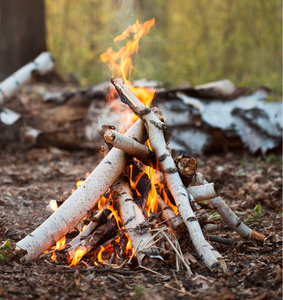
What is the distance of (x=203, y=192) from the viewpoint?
7.58ft

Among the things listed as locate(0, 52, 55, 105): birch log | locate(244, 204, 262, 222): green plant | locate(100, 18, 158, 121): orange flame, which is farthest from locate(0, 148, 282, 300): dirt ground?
locate(0, 52, 55, 105): birch log

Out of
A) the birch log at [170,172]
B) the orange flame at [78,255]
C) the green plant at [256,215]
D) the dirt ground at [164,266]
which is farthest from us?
the green plant at [256,215]

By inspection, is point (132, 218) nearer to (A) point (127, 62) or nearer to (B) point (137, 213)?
(B) point (137, 213)

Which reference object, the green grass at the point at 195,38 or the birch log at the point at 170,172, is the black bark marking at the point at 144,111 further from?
the green grass at the point at 195,38

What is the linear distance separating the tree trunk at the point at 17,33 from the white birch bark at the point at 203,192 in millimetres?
6609

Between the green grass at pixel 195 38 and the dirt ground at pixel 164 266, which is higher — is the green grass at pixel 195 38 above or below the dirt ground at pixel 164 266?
above

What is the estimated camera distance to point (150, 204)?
2.48 metres

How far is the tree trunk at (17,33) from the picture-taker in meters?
7.40

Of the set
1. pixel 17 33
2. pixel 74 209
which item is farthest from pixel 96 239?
pixel 17 33

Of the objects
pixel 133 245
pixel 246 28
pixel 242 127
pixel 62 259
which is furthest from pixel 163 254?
pixel 246 28

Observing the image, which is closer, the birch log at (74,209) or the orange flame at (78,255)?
the birch log at (74,209)

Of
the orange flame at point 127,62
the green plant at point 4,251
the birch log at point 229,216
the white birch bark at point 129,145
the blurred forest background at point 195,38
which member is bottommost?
the birch log at point 229,216

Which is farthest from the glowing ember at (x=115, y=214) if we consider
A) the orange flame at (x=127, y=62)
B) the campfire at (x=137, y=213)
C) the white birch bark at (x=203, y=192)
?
the orange flame at (x=127, y=62)

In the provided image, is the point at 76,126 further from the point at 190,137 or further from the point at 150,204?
the point at 150,204
